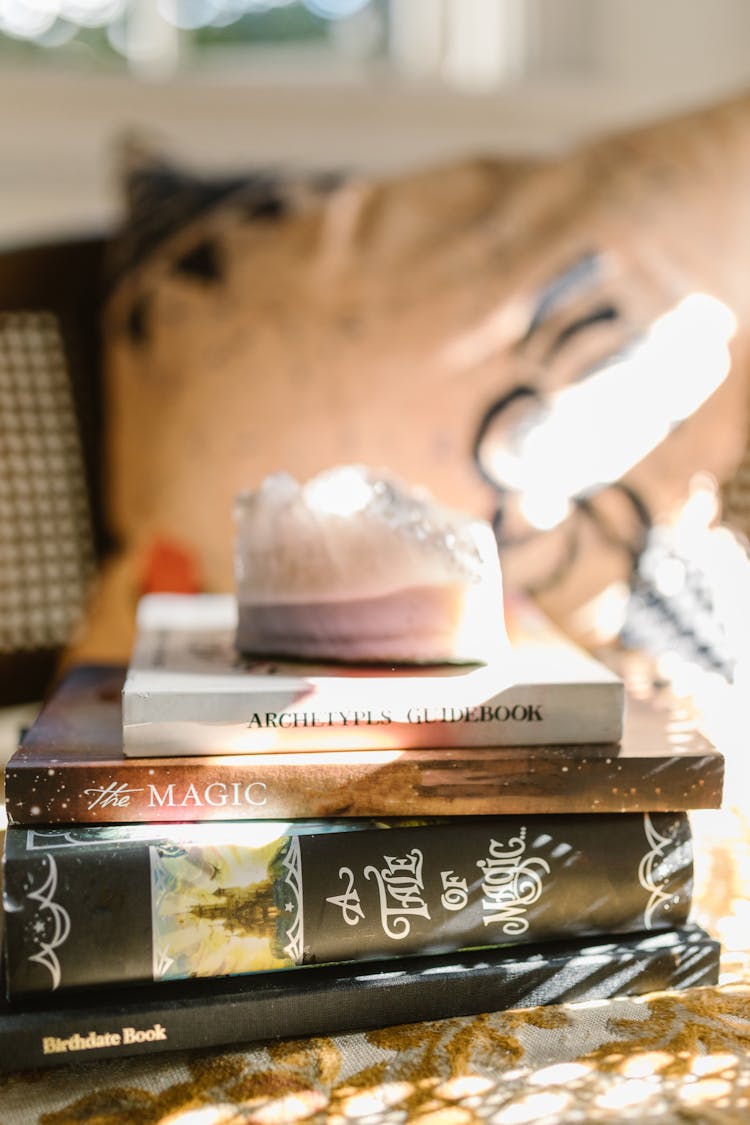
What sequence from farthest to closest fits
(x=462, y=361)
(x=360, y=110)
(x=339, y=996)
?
(x=360, y=110) < (x=462, y=361) < (x=339, y=996)

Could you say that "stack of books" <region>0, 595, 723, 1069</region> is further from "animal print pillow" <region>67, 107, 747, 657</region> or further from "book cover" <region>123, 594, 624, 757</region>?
"animal print pillow" <region>67, 107, 747, 657</region>

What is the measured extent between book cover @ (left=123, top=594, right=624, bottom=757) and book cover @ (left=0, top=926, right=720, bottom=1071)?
104mm

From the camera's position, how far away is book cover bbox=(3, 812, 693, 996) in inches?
17.5

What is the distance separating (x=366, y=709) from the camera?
481 mm

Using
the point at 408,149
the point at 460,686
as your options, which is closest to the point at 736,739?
the point at 460,686

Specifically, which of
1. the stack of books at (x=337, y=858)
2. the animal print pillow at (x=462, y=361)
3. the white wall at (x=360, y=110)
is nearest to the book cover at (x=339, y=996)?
the stack of books at (x=337, y=858)

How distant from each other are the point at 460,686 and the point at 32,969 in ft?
0.76

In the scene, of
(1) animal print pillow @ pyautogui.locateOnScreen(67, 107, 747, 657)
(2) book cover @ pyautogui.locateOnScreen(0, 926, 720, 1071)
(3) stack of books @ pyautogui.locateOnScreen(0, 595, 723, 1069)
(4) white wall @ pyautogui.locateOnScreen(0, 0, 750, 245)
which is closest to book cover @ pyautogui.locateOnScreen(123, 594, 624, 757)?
(3) stack of books @ pyautogui.locateOnScreen(0, 595, 723, 1069)

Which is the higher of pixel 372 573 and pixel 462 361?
pixel 462 361

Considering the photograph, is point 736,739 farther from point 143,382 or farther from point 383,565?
point 143,382

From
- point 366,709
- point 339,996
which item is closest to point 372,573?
point 366,709

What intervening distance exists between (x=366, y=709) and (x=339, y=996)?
5.1 inches

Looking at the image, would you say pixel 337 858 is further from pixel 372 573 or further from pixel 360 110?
pixel 360 110

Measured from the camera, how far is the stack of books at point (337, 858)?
45cm
